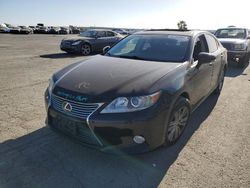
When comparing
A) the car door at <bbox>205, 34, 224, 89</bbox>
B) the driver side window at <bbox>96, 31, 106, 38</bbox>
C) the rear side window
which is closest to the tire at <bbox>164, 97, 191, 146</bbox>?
the car door at <bbox>205, 34, 224, 89</bbox>

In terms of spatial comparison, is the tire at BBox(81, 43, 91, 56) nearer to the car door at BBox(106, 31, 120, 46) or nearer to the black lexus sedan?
the car door at BBox(106, 31, 120, 46)

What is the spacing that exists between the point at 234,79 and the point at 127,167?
20.5 feet

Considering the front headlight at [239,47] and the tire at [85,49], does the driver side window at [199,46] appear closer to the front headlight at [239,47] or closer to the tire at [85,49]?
the front headlight at [239,47]

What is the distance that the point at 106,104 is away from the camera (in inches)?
110

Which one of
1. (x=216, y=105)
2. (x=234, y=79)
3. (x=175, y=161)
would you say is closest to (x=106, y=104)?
(x=175, y=161)

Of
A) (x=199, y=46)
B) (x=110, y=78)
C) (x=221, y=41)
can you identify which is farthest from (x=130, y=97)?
(x=221, y=41)

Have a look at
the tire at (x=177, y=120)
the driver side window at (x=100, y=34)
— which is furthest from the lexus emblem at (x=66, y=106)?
the driver side window at (x=100, y=34)

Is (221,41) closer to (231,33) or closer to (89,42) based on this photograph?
(231,33)

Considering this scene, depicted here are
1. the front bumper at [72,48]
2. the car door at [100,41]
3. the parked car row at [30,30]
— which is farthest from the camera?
the parked car row at [30,30]

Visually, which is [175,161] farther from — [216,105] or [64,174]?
[216,105]

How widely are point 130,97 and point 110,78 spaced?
55 cm

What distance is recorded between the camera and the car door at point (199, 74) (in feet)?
12.7

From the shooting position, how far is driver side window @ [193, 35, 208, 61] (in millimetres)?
4198

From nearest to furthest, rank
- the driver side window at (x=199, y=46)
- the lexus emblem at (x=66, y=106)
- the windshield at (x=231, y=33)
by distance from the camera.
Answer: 1. the lexus emblem at (x=66, y=106)
2. the driver side window at (x=199, y=46)
3. the windshield at (x=231, y=33)
